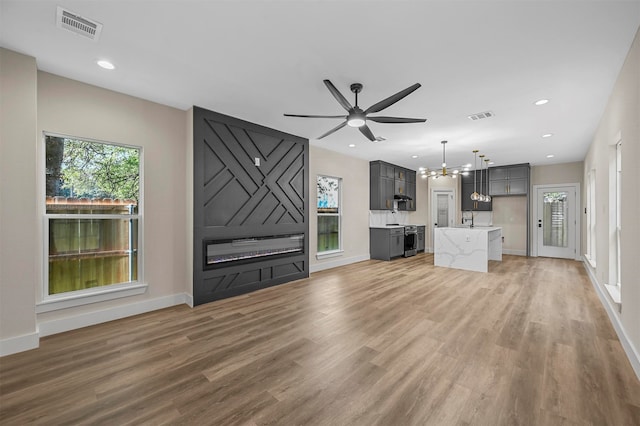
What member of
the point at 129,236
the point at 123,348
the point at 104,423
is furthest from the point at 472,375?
the point at 129,236

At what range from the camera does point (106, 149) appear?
3.50 metres

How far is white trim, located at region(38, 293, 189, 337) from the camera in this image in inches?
119

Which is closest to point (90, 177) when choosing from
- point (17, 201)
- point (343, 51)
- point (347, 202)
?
point (17, 201)

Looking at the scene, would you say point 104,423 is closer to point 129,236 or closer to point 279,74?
point 129,236

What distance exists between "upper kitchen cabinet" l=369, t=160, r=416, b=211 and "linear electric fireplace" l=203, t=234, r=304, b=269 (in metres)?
3.05

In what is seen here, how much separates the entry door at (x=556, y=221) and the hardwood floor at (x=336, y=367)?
484cm

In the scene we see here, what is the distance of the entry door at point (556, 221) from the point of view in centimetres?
777

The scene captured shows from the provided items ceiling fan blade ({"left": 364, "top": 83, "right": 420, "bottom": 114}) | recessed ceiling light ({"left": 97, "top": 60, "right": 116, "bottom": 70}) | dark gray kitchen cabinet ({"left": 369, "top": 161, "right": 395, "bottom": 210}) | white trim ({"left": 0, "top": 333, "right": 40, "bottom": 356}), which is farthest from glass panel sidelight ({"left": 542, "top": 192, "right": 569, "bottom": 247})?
white trim ({"left": 0, "top": 333, "right": 40, "bottom": 356})

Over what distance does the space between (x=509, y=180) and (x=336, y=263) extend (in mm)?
5977

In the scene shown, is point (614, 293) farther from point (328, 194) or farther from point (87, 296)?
point (87, 296)

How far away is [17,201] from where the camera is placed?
8.77 feet

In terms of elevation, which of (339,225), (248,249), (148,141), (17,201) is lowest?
(248,249)

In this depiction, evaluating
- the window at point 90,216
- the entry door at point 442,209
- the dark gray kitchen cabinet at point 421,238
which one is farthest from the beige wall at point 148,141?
the entry door at point 442,209

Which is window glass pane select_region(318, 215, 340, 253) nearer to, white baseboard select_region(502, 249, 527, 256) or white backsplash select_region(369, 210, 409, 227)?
white backsplash select_region(369, 210, 409, 227)
